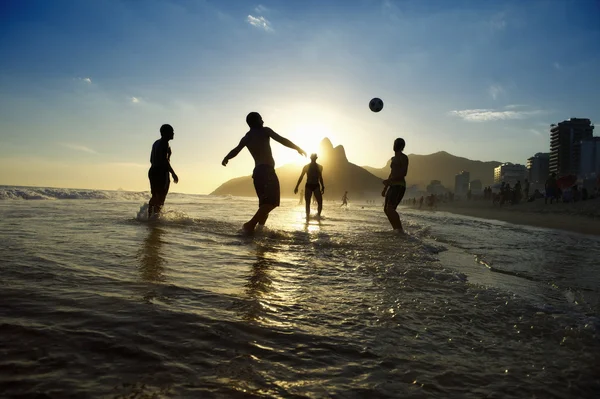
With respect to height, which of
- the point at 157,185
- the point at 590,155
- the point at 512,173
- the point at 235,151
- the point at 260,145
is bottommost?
the point at 157,185

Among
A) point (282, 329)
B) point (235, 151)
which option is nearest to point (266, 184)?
point (235, 151)

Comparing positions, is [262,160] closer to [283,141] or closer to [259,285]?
[283,141]

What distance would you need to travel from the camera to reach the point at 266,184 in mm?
5875

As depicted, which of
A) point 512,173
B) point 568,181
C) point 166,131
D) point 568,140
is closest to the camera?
point 166,131

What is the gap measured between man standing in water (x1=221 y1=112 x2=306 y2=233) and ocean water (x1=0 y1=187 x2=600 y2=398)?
2455mm

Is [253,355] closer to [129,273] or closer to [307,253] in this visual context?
[129,273]

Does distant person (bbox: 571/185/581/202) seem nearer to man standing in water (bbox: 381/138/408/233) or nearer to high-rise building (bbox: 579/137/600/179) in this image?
man standing in water (bbox: 381/138/408/233)

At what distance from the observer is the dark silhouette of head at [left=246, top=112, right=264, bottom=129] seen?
595cm

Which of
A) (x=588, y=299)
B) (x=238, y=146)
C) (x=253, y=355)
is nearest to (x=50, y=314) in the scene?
(x=253, y=355)

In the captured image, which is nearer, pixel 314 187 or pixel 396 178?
pixel 396 178

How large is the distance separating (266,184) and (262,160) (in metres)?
0.42

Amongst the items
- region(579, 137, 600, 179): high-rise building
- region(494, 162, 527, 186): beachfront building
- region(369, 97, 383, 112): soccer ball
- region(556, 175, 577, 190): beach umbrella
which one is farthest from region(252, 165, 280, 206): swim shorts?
region(494, 162, 527, 186): beachfront building

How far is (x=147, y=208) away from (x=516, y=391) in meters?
7.87

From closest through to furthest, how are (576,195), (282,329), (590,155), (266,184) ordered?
(282,329), (266,184), (576,195), (590,155)
